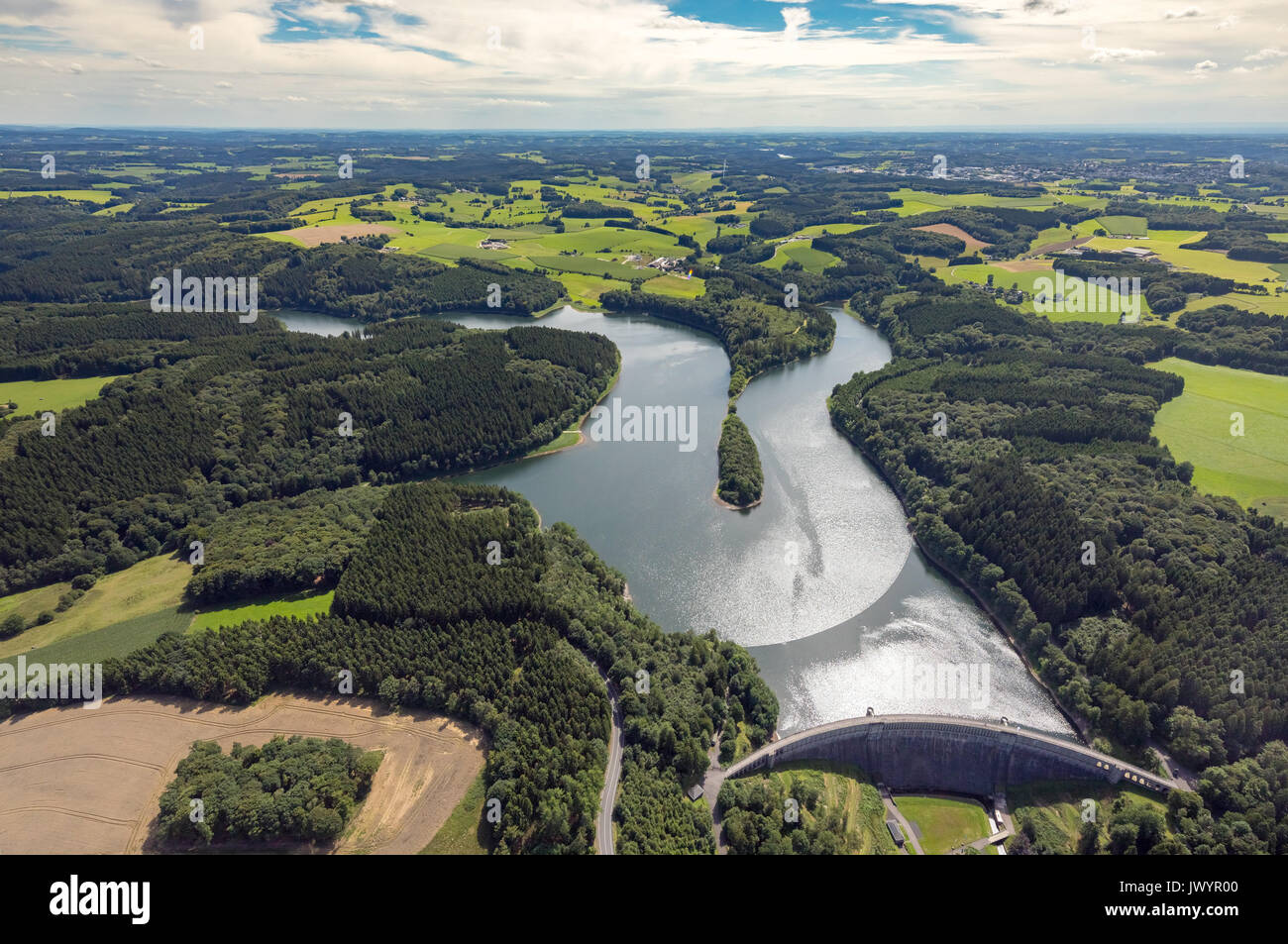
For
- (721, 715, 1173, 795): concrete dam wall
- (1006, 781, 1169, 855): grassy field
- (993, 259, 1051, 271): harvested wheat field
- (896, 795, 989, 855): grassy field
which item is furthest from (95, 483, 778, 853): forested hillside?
(993, 259, 1051, 271): harvested wheat field

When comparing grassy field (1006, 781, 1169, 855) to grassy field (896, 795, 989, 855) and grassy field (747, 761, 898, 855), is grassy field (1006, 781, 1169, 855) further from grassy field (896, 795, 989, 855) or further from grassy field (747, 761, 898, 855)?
grassy field (747, 761, 898, 855)

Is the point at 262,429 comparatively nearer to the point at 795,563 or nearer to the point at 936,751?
the point at 795,563

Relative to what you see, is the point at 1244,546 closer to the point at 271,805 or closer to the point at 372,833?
the point at 372,833

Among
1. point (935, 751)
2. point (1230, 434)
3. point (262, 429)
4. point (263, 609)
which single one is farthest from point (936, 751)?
point (262, 429)

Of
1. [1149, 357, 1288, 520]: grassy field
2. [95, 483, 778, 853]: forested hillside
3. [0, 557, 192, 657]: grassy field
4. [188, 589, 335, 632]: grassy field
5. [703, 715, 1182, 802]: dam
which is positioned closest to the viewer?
[95, 483, 778, 853]: forested hillside

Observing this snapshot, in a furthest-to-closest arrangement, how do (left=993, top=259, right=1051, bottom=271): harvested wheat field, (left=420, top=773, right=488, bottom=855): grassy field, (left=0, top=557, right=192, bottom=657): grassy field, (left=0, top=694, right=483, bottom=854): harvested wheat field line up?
(left=993, top=259, right=1051, bottom=271): harvested wheat field, (left=0, top=557, right=192, bottom=657): grassy field, (left=0, top=694, right=483, bottom=854): harvested wheat field, (left=420, top=773, right=488, bottom=855): grassy field

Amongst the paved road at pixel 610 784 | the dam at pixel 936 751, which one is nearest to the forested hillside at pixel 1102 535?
the dam at pixel 936 751
